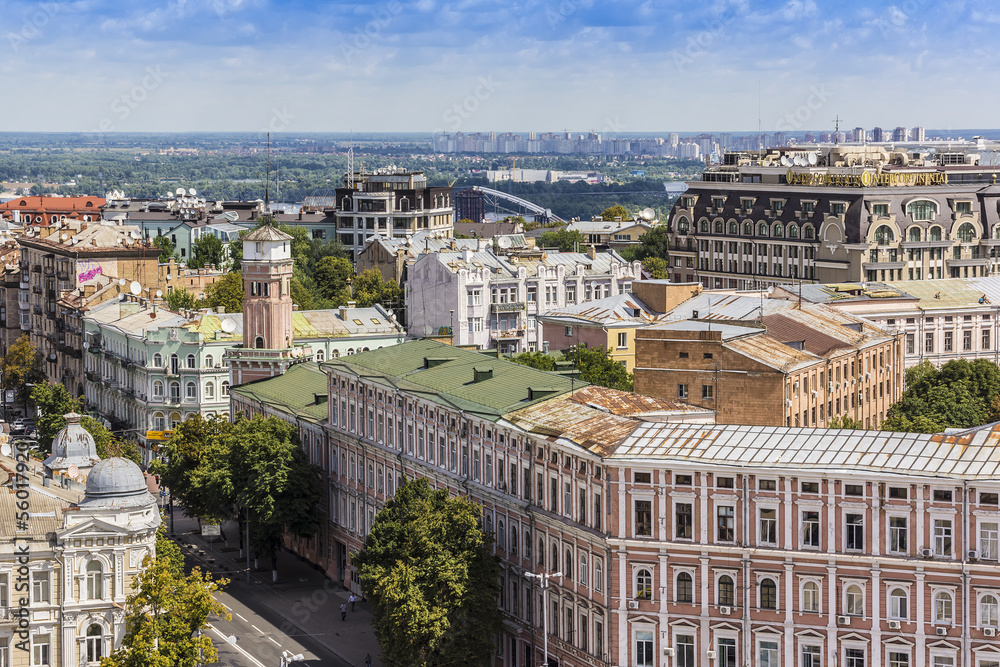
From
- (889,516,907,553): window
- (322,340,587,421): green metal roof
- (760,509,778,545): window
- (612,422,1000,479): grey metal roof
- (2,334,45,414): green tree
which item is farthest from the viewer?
(2,334,45,414): green tree

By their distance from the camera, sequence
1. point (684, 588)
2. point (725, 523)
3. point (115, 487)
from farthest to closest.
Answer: point (115, 487), point (684, 588), point (725, 523)

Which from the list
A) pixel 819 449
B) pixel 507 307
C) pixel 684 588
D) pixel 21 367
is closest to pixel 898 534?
pixel 819 449

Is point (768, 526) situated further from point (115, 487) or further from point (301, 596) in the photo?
point (301, 596)

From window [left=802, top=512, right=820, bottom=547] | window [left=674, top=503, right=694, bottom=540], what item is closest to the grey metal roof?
window [left=802, top=512, right=820, bottom=547]

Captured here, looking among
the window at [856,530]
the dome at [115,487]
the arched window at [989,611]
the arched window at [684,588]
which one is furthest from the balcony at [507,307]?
the arched window at [989,611]

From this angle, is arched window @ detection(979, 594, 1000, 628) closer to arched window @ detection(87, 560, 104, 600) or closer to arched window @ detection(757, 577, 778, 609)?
arched window @ detection(757, 577, 778, 609)

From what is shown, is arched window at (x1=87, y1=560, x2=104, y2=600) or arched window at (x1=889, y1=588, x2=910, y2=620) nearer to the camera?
arched window at (x1=889, y1=588, x2=910, y2=620)

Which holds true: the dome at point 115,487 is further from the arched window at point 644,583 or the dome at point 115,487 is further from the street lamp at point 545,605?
the arched window at point 644,583
